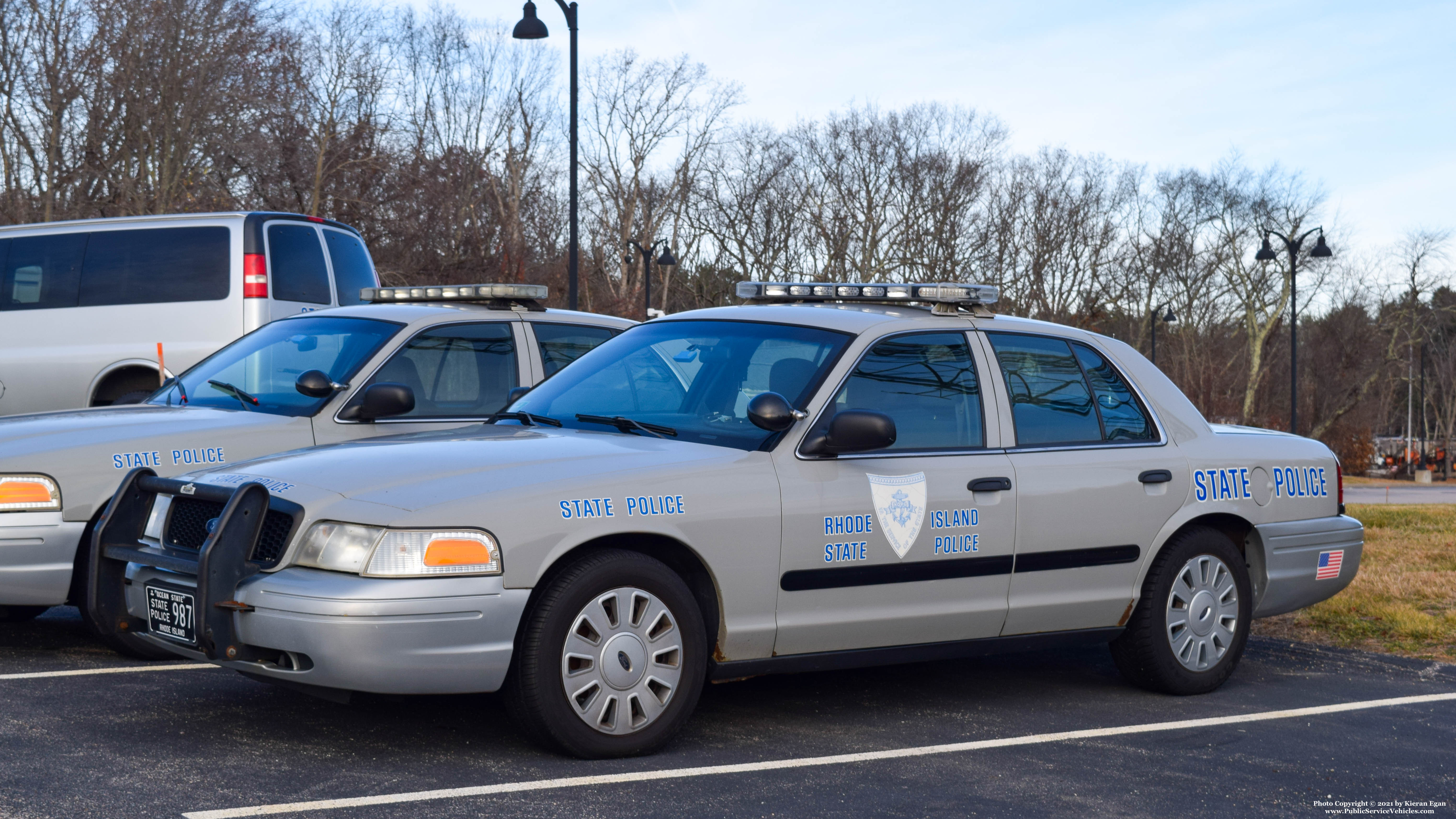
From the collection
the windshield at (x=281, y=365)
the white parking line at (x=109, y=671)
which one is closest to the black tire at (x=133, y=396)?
the windshield at (x=281, y=365)

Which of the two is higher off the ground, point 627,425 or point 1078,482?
point 627,425

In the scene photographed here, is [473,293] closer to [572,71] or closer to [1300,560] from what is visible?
[1300,560]

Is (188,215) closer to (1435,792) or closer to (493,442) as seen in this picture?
(493,442)

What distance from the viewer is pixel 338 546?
4.35m

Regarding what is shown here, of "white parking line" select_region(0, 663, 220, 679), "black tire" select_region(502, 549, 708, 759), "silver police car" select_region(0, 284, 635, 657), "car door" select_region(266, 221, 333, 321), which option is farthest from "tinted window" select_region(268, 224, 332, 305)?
"black tire" select_region(502, 549, 708, 759)

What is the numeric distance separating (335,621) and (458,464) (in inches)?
27.5

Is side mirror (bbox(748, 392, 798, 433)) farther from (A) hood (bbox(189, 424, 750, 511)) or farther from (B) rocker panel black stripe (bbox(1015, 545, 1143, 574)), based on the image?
(B) rocker panel black stripe (bbox(1015, 545, 1143, 574))

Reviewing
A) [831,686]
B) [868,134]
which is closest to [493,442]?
[831,686]

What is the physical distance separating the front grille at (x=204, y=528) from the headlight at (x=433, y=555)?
0.34m

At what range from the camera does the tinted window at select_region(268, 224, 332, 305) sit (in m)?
11.6

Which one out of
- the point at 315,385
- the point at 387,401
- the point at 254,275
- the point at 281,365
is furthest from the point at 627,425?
the point at 254,275

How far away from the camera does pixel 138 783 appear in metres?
4.14

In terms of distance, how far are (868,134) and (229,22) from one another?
34301mm

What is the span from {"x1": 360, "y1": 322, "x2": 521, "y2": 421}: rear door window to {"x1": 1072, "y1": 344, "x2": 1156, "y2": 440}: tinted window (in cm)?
302
